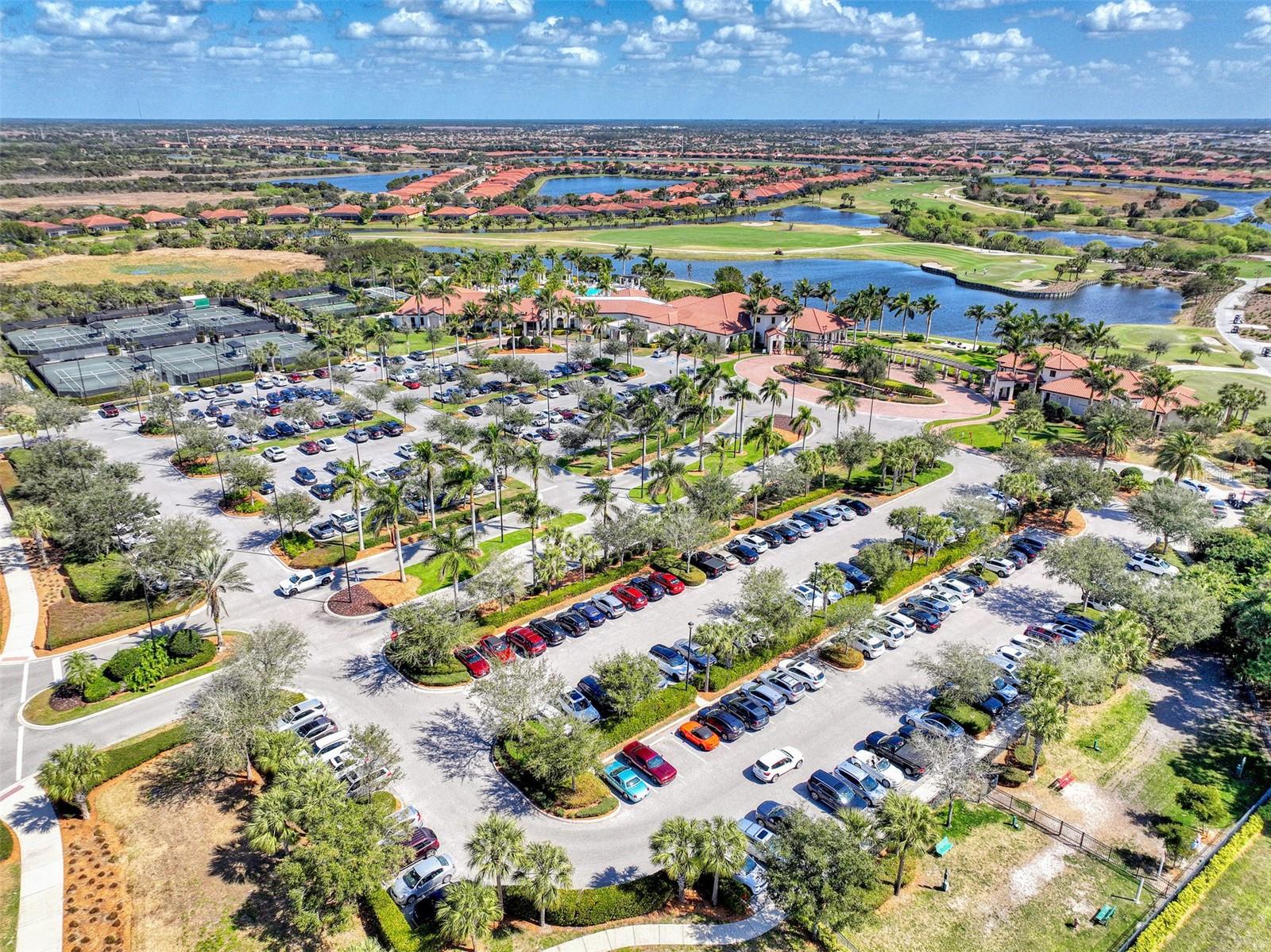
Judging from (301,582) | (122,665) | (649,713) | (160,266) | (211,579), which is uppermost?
(160,266)

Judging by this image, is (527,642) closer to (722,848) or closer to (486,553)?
(486,553)

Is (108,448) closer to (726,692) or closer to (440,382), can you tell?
(440,382)

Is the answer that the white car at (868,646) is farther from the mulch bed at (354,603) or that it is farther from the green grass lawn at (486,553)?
the mulch bed at (354,603)

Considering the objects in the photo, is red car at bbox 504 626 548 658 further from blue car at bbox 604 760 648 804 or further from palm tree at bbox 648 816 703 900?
palm tree at bbox 648 816 703 900

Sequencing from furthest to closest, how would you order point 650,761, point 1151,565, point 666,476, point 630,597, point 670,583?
point 666,476, point 1151,565, point 670,583, point 630,597, point 650,761

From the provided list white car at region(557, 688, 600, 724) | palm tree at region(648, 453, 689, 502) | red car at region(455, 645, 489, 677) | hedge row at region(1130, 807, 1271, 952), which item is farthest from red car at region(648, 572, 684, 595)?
hedge row at region(1130, 807, 1271, 952)

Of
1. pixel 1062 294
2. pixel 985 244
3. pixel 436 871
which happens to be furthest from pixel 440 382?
pixel 985 244

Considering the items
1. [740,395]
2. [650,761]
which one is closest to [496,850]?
[650,761]

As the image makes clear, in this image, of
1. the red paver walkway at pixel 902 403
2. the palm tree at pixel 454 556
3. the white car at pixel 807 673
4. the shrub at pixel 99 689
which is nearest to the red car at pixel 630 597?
the palm tree at pixel 454 556
